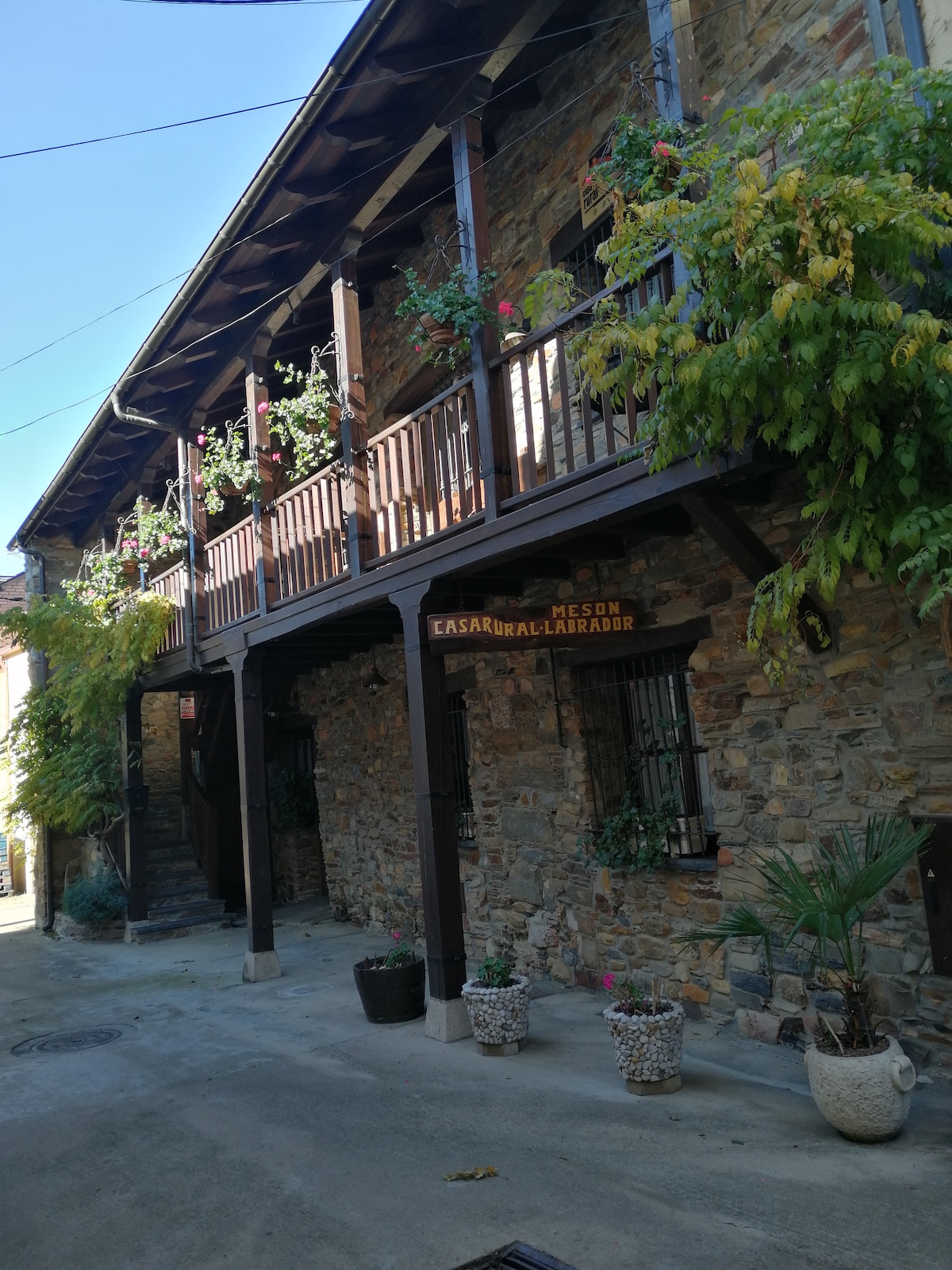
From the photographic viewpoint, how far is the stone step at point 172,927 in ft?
38.2

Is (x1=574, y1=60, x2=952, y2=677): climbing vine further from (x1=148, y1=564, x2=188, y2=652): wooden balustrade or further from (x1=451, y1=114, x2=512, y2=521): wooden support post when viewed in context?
(x1=148, y1=564, x2=188, y2=652): wooden balustrade

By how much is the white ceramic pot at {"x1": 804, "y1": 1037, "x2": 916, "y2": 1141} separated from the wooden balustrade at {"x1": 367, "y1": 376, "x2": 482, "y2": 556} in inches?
140

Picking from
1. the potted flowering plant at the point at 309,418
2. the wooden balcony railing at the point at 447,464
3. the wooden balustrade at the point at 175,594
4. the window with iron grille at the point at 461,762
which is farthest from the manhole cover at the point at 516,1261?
the wooden balustrade at the point at 175,594

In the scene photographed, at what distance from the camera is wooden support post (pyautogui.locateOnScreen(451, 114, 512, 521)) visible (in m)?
5.85

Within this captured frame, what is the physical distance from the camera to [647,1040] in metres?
4.76

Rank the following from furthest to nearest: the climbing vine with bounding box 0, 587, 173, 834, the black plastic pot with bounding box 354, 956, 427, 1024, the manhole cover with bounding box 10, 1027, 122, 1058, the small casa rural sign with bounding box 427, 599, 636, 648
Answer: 1. the climbing vine with bounding box 0, 587, 173, 834
2. the manhole cover with bounding box 10, 1027, 122, 1058
3. the black plastic pot with bounding box 354, 956, 427, 1024
4. the small casa rural sign with bounding box 427, 599, 636, 648

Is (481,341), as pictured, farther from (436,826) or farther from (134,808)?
(134,808)

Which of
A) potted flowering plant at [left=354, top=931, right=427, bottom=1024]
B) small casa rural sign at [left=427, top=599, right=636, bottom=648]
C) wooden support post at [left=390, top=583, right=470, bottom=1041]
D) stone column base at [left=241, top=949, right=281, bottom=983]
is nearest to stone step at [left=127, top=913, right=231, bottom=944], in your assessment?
stone column base at [left=241, top=949, right=281, bottom=983]

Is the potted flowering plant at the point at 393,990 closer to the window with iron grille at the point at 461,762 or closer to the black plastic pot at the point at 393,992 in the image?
the black plastic pot at the point at 393,992

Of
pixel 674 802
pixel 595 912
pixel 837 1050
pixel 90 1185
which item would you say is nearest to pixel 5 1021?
pixel 90 1185

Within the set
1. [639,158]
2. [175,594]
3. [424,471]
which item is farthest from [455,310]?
[175,594]

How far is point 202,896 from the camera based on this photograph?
1256 cm

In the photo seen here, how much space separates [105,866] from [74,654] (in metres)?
3.14

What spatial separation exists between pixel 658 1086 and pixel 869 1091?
46.8 inches
